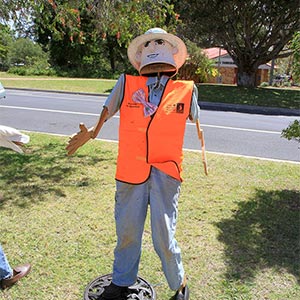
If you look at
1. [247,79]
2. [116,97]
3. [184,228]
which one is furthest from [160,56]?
[247,79]

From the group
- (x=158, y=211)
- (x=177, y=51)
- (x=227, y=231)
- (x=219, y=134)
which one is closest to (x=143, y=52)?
(x=177, y=51)

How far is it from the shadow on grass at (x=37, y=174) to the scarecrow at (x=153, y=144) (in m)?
2.39

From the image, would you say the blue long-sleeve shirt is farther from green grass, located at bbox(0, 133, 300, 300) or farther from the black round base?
green grass, located at bbox(0, 133, 300, 300)

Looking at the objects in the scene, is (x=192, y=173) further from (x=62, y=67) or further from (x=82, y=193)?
(x=62, y=67)

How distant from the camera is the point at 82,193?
16.5 ft

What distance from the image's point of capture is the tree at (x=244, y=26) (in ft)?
60.8

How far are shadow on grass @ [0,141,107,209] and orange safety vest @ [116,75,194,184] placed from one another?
2475 mm

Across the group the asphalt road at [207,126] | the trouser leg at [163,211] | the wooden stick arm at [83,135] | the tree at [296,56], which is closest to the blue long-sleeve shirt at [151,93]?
the wooden stick arm at [83,135]

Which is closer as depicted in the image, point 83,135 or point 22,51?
point 83,135

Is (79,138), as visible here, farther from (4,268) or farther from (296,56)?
(296,56)

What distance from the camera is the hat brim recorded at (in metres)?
2.65

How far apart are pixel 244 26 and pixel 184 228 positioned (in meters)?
17.9

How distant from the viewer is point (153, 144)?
8.31 feet

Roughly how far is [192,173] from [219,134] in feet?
11.7
